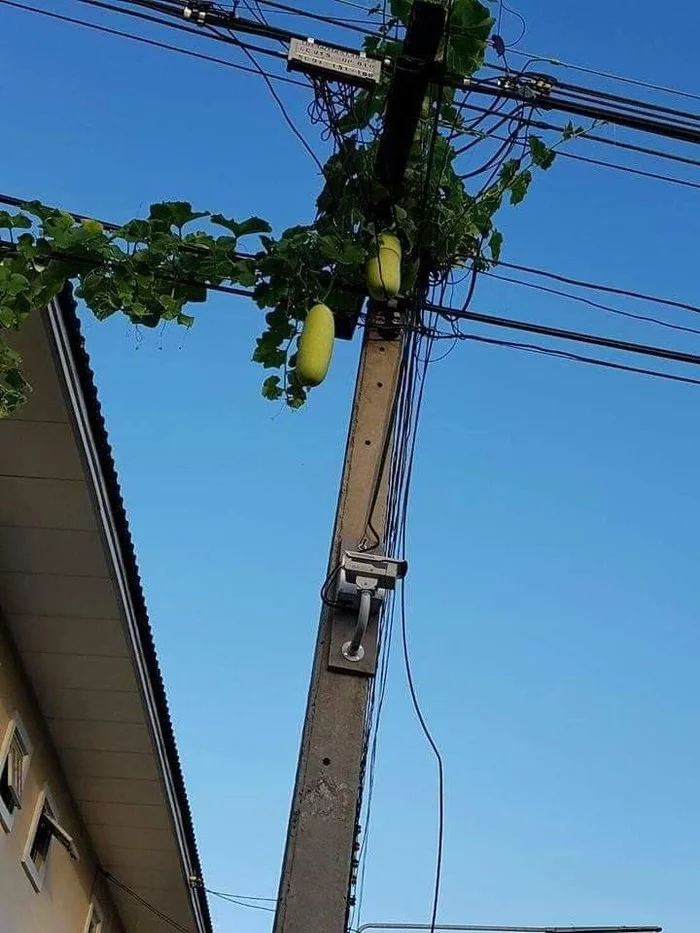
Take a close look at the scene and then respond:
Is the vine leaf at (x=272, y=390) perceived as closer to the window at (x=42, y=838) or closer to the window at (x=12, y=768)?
the window at (x=12, y=768)

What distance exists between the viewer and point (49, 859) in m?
Result: 8.07

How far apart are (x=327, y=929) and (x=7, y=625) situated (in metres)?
4.58

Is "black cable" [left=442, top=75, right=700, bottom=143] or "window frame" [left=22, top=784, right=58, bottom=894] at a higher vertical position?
"black cable" [left=442, top=75, right=700, bottom=143]

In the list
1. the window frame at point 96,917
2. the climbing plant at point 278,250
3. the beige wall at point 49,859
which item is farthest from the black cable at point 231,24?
the window frame at point 96,917

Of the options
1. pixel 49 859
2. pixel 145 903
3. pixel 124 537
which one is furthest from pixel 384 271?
pixel 145 903

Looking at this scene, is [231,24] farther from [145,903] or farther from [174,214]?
[145,903]

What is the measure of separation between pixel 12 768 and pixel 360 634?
15.6ft

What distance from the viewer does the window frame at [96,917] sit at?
30.7 feet

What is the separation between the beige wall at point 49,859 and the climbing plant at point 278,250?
10.6ft

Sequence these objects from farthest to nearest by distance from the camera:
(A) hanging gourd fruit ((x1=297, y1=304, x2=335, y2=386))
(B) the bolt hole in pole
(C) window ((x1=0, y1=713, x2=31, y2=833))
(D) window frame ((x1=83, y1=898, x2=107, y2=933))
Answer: (D) window frame ((x1=83, y1=898, x2=107, y2=933)) → (C) window ((x1=0, y1=713, x2=31, y2=833)) → (A) hanging gourd fruit ((x1=297, y1=304, x2=335, y2=386)) → (B) the bolt hole in pole

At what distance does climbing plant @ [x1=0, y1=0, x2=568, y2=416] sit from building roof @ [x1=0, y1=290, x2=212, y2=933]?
1.40 feet

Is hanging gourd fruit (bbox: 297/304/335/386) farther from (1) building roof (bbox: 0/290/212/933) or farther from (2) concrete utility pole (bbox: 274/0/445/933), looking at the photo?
(1) building roof (bbox: 0/290/212/933)

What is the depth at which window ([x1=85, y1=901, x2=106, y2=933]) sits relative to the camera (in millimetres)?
9391

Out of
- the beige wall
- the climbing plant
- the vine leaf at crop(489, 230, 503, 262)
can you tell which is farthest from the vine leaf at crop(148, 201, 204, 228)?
the beige wall
